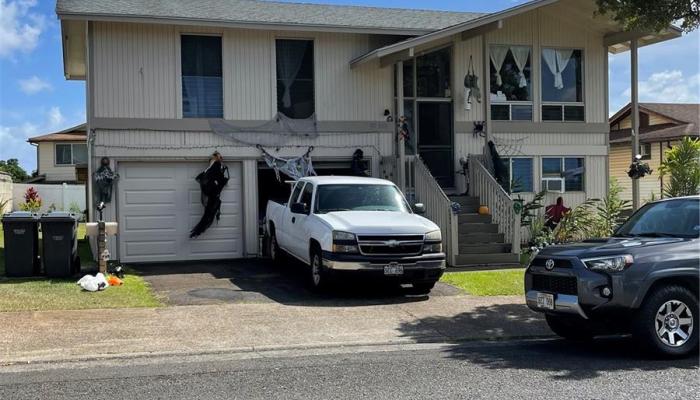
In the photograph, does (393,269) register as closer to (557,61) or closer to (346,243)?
(346,243)

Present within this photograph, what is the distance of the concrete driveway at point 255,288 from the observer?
35.2 ft

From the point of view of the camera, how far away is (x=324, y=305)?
10.3m

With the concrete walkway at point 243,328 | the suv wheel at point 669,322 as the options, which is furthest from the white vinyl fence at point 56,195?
the suv wheel at point 669,322

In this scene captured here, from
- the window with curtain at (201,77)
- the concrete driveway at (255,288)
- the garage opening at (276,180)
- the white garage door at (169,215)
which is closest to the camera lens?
the concrete driveway at (255,288)

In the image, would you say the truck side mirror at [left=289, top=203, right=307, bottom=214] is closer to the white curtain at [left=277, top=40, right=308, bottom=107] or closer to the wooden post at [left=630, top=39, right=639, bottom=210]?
the white curtain at [left=277, top=40, right=308, bottom=107]

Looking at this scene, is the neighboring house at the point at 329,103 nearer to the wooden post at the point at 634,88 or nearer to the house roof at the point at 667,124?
the wooden post at the point at 634,88

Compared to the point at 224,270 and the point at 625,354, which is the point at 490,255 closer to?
the point at 224,270

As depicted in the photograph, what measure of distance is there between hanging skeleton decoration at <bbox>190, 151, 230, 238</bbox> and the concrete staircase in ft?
18.0

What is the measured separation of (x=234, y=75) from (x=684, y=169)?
37.5 feet

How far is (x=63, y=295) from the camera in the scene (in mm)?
10672

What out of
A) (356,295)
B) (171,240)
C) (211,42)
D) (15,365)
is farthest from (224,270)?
(15,365)

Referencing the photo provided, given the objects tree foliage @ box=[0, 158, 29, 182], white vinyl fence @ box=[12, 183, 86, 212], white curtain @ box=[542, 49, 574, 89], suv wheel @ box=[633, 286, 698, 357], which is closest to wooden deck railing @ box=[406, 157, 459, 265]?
white curtain @ box=[542, 49, 574, 89]

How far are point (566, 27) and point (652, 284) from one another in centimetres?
1281

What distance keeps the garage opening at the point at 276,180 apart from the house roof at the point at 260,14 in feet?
10.7
